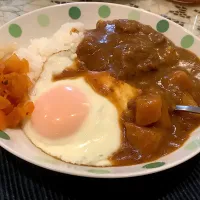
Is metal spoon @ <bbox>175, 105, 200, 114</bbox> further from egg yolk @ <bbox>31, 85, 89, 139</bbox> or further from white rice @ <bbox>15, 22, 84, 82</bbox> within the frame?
white rice @ <bbox>15, 22, 84, 82</bbox>

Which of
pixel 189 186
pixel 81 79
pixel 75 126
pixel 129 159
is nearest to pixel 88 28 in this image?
pixel 81 79

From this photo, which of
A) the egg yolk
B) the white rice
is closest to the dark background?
the egg yolk

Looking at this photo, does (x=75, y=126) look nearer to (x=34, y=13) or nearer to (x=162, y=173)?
(x=162, y=173)

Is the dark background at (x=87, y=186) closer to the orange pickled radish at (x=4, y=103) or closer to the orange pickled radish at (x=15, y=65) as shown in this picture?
the orange pickled radish at (x=4, y=103)

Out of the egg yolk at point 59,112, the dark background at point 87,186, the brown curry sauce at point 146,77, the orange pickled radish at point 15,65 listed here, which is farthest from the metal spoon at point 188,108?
the orange pickled radish at point 15,65

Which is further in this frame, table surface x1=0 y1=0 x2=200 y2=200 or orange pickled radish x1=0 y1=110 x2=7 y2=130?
orange pickled radish x1=0 y1=110 x2=7 y2=130

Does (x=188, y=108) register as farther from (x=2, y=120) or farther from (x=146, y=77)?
(x=2, y=120)
